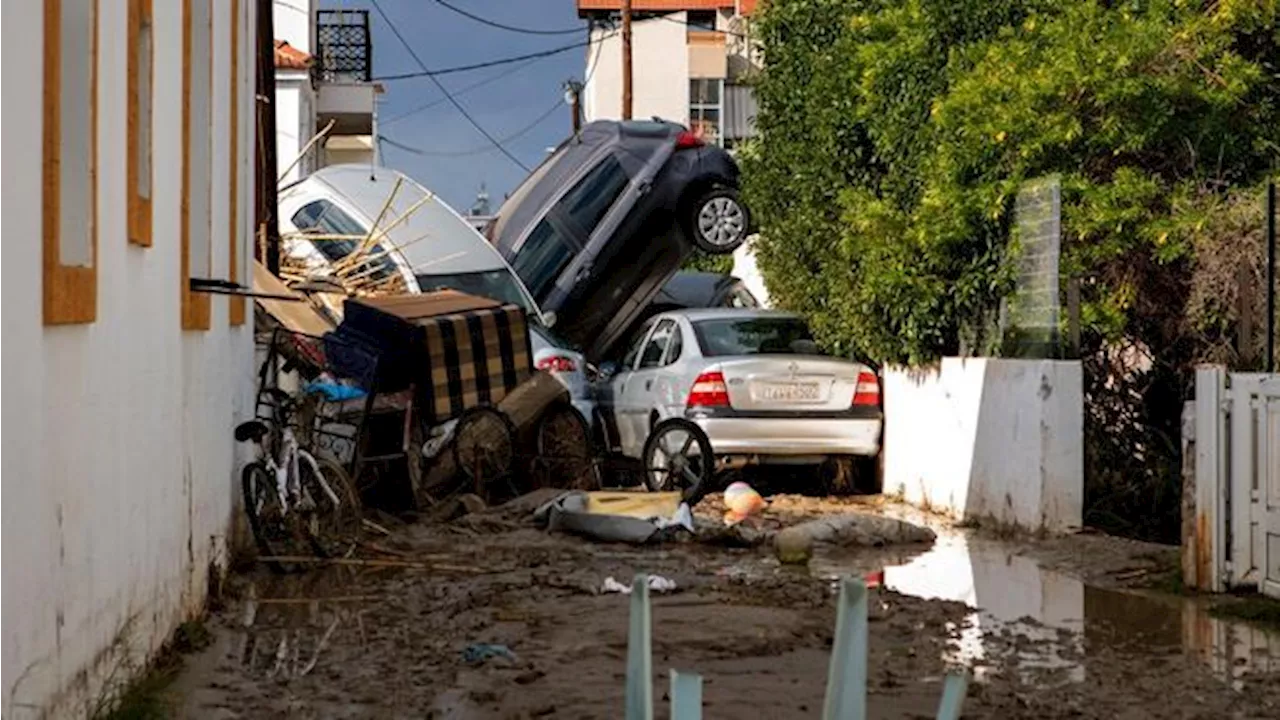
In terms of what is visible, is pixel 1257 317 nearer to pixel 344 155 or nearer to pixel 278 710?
pixel 278 710

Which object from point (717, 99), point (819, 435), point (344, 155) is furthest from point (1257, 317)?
point (717, 99)

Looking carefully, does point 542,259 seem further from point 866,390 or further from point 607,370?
point 866,390

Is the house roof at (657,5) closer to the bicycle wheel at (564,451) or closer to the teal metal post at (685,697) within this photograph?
the bicycle wheel at (564,451)

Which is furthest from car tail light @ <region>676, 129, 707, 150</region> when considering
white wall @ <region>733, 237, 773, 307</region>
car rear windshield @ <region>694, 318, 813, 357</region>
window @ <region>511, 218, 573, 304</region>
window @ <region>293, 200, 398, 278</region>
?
white wall @ <region>733, 237, 773, 307</region>

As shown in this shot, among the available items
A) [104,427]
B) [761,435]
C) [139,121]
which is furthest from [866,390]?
[104,427]

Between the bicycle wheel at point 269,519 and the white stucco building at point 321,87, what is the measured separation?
20.6m

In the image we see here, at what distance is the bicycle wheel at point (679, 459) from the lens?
1698 centimetres

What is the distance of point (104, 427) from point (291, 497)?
538 centimetres

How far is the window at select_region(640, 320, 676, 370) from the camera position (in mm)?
18812

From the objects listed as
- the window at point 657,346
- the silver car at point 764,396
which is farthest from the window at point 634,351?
the silver car at point 764,396

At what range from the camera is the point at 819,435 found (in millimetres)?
17344

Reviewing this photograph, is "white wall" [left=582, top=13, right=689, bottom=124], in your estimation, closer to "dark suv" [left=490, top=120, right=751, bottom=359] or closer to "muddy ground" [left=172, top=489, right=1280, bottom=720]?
"dark suv" [left=490, top=120, right=751, bottom=359]

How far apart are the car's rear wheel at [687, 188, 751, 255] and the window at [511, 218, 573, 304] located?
168 centimetres

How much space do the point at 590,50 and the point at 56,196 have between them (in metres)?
64.4
